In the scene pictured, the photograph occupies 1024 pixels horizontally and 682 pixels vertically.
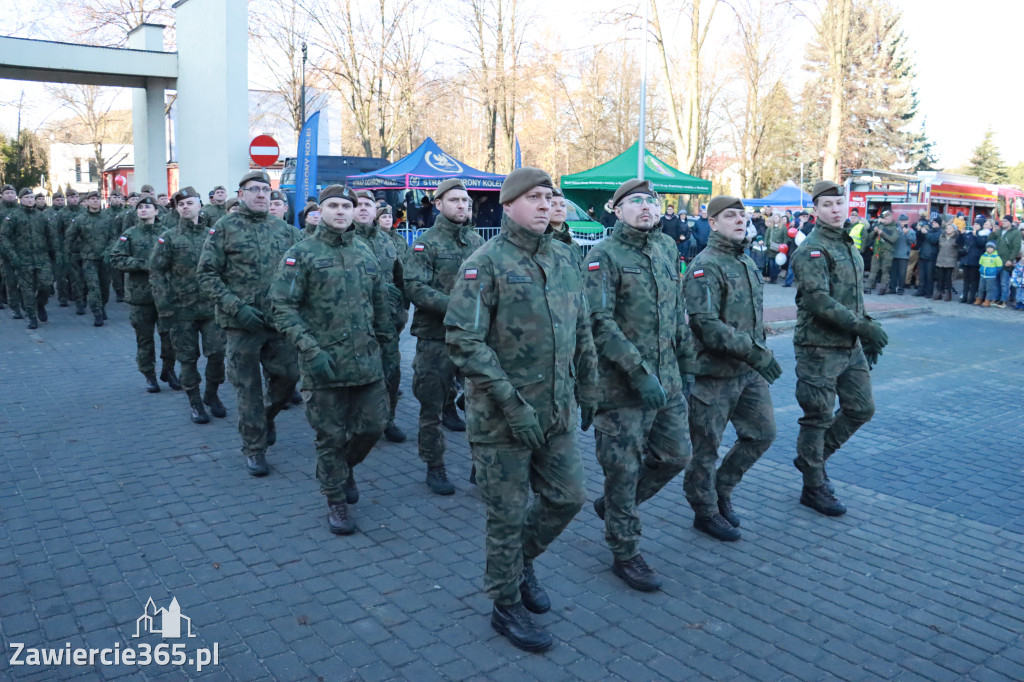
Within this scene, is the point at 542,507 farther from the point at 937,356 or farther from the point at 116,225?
the point at 116,225

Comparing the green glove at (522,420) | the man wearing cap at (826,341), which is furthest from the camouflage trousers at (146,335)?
the man wearing cap at (826,341)

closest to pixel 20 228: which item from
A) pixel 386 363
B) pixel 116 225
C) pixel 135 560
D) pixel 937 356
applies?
pixel 116 225

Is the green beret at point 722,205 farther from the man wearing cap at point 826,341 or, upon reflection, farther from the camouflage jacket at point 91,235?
the camouflage jacket at point 91,235

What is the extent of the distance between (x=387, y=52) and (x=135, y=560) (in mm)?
32446

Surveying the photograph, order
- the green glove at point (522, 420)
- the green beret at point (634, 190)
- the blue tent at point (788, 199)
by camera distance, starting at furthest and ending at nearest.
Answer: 1. the blue tent at point (788, 199)
2. the green beret at point (634, 190)
3. the green glove at point (522, 420)

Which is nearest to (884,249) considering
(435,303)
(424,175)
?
(424,175)

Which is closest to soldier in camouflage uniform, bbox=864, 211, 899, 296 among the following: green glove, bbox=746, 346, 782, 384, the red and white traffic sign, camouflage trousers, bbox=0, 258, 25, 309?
the red and white traffic sign

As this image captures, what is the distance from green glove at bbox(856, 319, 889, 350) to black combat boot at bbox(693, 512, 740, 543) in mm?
1606

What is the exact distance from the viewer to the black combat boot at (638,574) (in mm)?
4695

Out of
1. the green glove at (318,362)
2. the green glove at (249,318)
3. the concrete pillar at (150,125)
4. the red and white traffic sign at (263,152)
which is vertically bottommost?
the green glove at (318,362)

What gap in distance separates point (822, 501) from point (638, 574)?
1.95 meters

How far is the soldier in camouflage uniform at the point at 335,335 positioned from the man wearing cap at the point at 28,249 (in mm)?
10852

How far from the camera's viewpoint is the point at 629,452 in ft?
15.7

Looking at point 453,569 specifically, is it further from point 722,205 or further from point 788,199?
point 788,199
